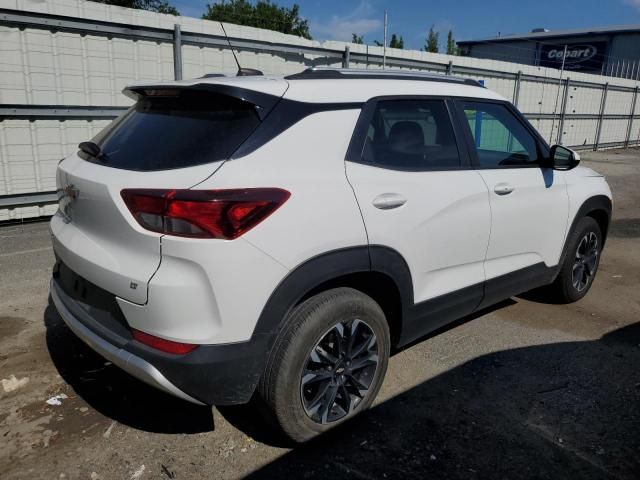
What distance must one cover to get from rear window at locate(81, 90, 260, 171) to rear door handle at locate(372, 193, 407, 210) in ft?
2.28

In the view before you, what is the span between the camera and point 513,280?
366 cm

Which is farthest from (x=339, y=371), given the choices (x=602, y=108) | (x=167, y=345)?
(x=602, y=108)

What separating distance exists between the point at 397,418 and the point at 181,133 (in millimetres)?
1869

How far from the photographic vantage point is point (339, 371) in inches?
105

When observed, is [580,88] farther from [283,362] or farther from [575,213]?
[283,362]

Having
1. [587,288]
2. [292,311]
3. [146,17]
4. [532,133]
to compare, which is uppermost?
[146,17]

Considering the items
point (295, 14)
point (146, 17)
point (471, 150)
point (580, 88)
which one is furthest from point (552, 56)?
point (471, 150)

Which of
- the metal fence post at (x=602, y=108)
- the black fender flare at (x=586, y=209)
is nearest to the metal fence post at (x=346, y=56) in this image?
the black fender flare at (x=586, y=209)

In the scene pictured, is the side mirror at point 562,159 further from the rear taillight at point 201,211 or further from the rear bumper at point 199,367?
the rear bumper at point 199,367

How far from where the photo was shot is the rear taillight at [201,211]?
6.89ft

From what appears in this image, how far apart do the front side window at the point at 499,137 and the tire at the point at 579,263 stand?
876 mm

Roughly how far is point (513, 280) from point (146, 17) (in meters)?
6.06

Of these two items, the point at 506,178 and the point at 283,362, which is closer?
the point at 283,362

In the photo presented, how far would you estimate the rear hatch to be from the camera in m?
2.20
